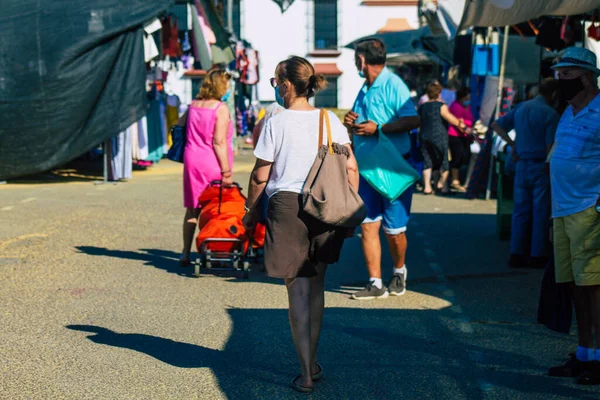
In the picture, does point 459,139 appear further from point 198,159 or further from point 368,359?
point 368,359

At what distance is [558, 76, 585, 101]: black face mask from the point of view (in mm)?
5199

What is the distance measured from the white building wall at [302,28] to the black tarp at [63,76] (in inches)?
1046

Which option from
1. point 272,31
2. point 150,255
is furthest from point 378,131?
point 272,31

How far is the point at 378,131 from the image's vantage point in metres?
7.30

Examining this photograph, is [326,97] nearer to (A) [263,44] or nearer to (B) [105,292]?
(A) [263,44]

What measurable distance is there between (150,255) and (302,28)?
113 feet

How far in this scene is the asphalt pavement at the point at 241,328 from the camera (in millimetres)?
5090

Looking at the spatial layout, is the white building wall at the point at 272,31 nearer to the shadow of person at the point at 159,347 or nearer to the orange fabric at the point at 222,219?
the orange fabric at the point at 222,219

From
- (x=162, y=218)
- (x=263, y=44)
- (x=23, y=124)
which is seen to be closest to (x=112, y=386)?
(x=162, y=218)

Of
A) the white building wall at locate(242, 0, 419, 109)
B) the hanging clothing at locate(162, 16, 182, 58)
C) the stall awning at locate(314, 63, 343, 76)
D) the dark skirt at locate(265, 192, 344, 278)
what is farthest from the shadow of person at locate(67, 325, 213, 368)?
the stall awning at locate(314, 63, 343, 76)

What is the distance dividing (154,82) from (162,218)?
7201mm

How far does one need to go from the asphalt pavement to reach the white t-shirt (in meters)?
1.07

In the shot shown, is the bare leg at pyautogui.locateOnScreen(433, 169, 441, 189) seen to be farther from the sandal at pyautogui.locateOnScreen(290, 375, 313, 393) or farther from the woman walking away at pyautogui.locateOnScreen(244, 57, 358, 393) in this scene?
the sandal at pyautogui.locateOnScreen(290, 375, 313, 393)

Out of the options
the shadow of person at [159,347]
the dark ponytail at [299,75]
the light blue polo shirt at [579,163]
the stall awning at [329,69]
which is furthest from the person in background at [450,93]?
the stall awning at [329,69]
